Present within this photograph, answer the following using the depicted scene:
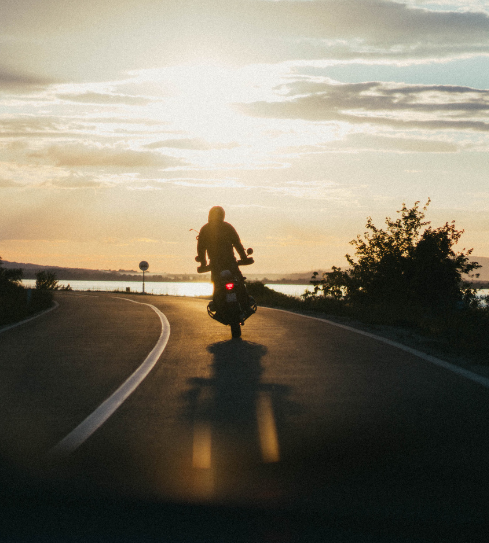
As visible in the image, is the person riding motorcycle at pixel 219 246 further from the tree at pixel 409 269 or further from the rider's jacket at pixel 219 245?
the tree at pixel 409 269

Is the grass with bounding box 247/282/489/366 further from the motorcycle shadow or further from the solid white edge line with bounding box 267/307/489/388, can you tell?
the motorcycle shadow

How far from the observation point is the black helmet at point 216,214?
43.3 ft

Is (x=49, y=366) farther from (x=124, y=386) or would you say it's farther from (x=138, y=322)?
(x=138, y=322)

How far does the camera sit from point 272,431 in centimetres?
579

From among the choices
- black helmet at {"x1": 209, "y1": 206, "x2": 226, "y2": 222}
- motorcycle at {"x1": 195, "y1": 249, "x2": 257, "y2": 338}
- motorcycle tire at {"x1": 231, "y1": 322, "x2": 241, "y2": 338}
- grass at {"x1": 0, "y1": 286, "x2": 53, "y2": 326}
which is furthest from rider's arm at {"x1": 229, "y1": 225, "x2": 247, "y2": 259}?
grass at {"x1": 0, "y1": 286, "x2": 53, "y2": 326}

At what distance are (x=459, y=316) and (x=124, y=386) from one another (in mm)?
10683

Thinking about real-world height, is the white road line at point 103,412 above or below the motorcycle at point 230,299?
below

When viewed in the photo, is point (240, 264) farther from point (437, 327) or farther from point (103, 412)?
point (103, 412)

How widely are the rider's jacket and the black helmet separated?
80 mm

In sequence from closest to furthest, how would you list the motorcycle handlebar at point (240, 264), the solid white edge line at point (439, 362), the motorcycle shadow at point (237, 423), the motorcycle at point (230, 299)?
the motorcycle shadow at point (237, 423)
the solid white edge line at point (439, 362)
the motorcycle at point (230, 299)
the motorcycle handlebar at point (240, 264)

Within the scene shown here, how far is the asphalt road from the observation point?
4227 millimetres

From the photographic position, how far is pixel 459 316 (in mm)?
16391

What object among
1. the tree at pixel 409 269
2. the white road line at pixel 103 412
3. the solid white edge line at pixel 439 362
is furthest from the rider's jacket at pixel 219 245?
the tree at pixel 409 269

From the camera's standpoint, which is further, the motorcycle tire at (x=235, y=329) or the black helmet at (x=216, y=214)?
the black helmet at (x=216, y=214)
